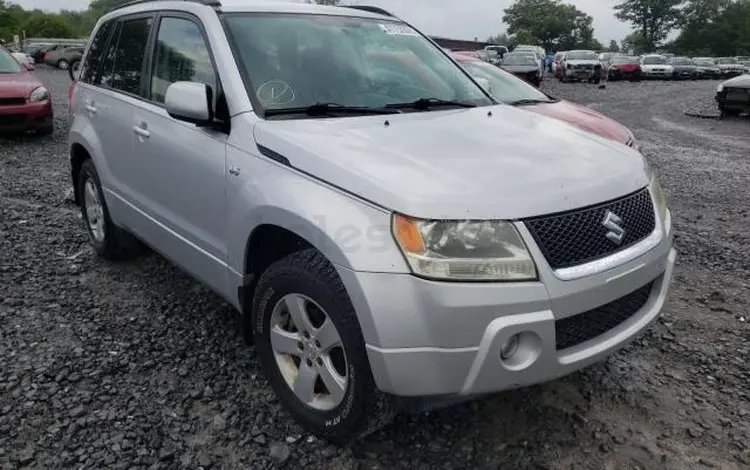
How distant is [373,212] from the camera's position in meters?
2.19

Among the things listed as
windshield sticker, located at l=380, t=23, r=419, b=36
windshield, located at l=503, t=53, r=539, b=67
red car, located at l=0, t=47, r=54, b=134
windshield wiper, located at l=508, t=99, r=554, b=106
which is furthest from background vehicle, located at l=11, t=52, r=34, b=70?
windshield, located at l=503, t=53, r=539, b=67

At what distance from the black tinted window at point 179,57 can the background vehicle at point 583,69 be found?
30439mm

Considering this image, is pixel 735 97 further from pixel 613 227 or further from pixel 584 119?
pixel 613 227

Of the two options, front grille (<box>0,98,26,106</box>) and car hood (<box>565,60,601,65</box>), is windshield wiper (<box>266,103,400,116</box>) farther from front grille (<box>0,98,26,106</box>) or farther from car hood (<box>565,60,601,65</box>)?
car hood (<box>565,60,601,65</box>)

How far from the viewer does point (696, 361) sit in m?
3.30

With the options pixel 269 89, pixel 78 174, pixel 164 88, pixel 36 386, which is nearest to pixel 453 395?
pixel 269 89

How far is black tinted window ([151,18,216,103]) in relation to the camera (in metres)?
3.14

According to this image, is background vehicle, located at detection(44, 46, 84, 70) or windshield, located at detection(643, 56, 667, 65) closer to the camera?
windshield, located at detection(643, 56, 667, 65)

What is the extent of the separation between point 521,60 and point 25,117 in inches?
750

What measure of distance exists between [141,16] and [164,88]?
0.75 m

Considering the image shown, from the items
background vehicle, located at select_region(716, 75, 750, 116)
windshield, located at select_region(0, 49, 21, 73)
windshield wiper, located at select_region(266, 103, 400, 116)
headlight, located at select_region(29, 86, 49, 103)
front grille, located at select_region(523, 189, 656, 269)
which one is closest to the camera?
front grille, located at select_region(523, 189, 656, 269)

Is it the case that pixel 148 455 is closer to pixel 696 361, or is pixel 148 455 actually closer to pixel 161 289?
pixel 161 289

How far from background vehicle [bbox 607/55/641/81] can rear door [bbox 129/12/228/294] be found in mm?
35001

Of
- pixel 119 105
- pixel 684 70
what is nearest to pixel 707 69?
pixel 684 70
